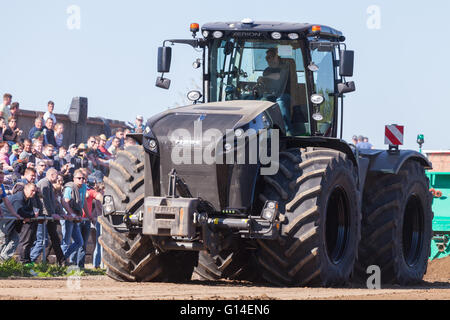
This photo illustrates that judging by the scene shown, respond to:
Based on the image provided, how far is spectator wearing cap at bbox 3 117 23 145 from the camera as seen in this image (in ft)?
65.8

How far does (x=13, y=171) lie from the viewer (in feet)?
61.8

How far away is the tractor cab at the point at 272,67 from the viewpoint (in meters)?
13.1

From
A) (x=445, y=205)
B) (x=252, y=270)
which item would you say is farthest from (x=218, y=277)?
(x=445, y=205)

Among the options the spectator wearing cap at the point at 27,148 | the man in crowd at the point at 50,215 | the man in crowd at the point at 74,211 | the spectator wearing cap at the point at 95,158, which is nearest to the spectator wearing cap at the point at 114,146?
the spectator wearing cap at the point at 95,158

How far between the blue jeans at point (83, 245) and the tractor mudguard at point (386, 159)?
5.97m

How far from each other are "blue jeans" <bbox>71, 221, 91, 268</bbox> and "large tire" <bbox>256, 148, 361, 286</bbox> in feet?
22.4

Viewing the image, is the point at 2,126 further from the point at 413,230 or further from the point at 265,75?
the point at 413,230

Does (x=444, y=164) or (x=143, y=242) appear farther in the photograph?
(x=444, y=164)

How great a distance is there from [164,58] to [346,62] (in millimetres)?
2377

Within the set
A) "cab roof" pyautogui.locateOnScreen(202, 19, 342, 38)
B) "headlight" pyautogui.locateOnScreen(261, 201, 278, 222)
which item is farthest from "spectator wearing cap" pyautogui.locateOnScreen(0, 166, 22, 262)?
"headlight" pyautogui.locateOnScreen(261, 201, 278, 222)

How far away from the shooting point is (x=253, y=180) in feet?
37.9

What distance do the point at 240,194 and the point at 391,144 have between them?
4.46 metres
